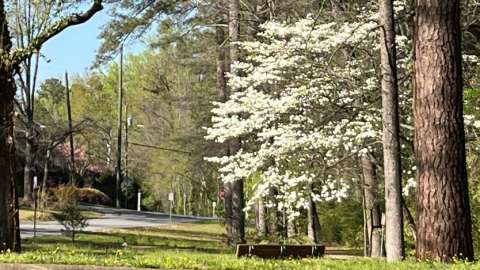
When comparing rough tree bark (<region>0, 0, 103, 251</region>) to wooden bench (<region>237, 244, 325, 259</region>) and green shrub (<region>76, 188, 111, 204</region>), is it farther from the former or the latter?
green shrub (<region>76, 188, 111, 204</region>)

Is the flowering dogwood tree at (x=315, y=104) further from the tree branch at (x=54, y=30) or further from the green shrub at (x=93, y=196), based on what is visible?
the green shrub at (x=93, y=196)

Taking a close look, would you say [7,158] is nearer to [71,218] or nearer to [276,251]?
[276,251]

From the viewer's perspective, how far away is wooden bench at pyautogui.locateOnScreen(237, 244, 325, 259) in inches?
469

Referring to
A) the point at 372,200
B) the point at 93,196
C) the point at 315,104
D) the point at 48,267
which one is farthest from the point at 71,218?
the point at 93,196

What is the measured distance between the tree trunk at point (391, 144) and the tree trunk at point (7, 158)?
6382mm

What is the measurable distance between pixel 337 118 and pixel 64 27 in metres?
6.80

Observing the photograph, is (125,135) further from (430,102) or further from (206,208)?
(430,102)

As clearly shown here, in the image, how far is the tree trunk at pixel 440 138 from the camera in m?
8.73

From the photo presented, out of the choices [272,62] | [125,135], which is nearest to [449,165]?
[272,62]

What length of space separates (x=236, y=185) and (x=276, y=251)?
37.4ft

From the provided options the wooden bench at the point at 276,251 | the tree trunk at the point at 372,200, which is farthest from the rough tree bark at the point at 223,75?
the wooden bench at the point at 276,251

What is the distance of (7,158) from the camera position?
40.7 ft

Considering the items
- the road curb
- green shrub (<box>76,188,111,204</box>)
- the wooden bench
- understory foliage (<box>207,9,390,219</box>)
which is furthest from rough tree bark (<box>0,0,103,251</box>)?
green shrub (<box>76,188,111,204</box>)

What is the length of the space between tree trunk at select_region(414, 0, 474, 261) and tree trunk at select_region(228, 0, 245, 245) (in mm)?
13245
